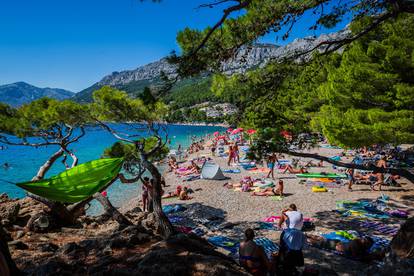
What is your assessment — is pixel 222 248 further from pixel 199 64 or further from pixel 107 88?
pixel 107 88

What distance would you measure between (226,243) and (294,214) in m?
2.43

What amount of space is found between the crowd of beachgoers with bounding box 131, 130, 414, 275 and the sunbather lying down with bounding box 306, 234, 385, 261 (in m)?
0.02

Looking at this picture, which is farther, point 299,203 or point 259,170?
point 259,170

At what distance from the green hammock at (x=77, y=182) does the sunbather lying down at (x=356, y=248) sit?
535 cm

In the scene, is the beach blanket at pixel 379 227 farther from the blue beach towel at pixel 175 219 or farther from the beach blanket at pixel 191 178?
the beach blanket at pixel 191 178

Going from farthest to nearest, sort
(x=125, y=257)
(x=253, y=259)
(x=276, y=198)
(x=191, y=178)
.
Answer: (x=191, y=178)
(x=276, y=198)
(x=253, y=259)
(x=125, y=257)

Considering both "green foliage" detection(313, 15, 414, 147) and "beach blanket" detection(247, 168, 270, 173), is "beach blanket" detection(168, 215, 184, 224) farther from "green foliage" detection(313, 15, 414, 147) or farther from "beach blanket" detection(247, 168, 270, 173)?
"beach blanket" detection(247, 168, 270, 173)

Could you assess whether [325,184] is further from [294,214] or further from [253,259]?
[253,259]

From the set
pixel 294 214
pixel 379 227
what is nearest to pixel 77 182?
pixel 294 214

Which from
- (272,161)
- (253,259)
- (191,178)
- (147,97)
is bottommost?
(191,178)

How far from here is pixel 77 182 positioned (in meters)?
5.86

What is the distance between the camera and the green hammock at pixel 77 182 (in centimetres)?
549

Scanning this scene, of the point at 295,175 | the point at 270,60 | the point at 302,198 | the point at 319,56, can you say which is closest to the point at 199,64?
the point at 270,60

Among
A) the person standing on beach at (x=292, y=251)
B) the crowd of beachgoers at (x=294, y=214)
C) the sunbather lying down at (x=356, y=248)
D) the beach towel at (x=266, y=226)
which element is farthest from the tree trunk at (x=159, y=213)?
the beach towel at (x=266, y=226)
